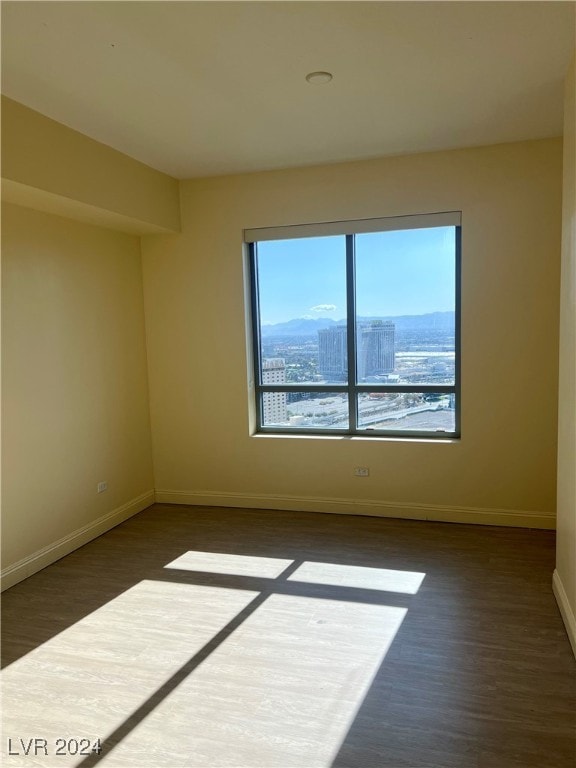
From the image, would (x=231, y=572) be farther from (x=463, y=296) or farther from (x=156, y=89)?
(x=156, y=89)

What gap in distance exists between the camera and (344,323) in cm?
458

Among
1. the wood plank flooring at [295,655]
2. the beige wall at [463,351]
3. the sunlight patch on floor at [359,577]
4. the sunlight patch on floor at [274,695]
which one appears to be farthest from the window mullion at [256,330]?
the sunlight patch on floor at [274,695]

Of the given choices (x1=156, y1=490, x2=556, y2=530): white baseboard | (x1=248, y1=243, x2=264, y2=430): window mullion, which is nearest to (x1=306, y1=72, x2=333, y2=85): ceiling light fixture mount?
(x1=248, y1=243, x2=264, y2=430): window mullion

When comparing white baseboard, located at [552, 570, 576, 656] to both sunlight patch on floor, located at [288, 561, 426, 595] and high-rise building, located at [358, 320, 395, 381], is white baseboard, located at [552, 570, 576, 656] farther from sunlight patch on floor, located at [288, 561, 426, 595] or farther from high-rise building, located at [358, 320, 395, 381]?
high-rise building, located at [358, 320, 395, 381]

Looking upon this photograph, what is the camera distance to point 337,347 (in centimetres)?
462

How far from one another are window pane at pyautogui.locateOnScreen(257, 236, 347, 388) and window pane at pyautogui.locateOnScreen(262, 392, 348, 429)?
14 centimetres

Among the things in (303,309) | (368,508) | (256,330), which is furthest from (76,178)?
(368,508)

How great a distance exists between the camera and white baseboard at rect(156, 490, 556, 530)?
413 centimetres

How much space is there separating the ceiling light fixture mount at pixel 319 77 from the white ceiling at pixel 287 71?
37 mm

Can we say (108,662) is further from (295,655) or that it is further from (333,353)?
(333,353)

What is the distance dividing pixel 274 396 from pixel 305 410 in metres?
0.32

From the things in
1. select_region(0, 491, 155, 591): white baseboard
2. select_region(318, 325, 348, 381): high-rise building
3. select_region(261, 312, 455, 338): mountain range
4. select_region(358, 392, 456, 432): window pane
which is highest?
select_region(261, 312, 455, 338): mountain range

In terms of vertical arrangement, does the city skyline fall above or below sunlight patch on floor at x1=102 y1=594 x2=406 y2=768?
above

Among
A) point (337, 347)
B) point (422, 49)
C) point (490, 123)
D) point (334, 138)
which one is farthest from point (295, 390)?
point (422, 49)
